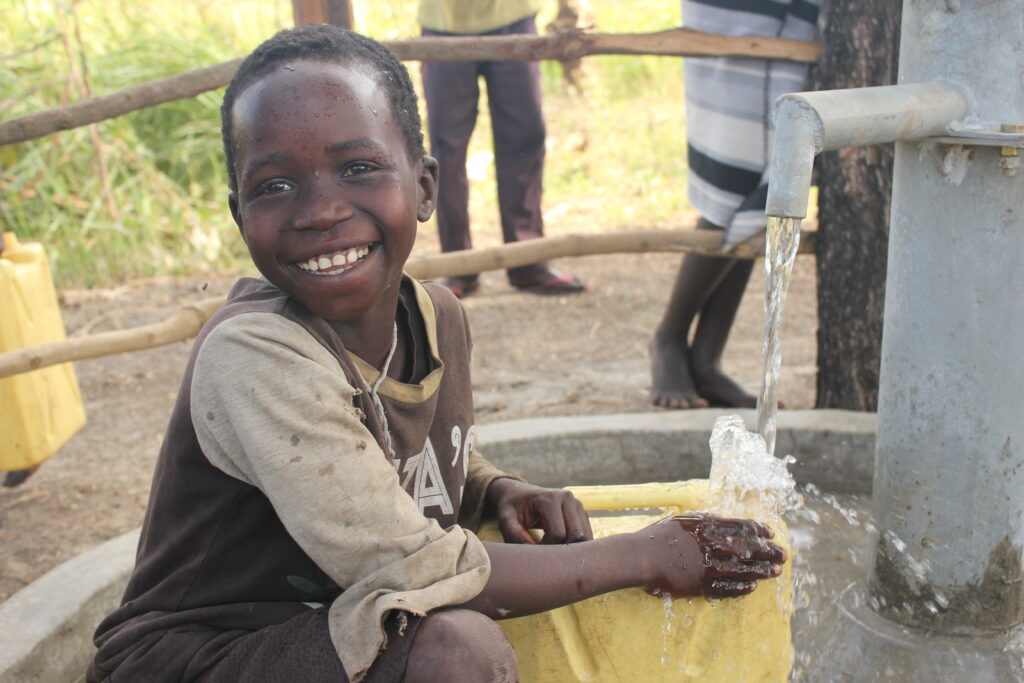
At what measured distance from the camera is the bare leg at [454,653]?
1217mm

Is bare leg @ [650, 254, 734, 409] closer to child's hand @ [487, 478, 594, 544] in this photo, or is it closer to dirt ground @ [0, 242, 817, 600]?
dirt ground @ [0, 242, 817, 600]

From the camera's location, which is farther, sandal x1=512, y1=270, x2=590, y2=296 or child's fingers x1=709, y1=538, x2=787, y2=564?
sandal x1=512, y1=270, x2=590, y2=296

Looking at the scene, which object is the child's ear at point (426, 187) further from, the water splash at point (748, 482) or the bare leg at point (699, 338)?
the bare leg at point (699, 338)

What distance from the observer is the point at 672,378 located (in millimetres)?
3104

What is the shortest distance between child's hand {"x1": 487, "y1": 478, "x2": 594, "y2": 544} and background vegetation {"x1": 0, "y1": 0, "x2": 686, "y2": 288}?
3.66 metres

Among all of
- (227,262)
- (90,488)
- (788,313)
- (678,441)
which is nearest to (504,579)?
(678,441)

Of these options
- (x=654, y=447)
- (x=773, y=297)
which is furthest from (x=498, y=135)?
(x=773, y=297)

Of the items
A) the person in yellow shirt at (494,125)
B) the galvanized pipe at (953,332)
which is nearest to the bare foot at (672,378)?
the galvanized pipe at (953,332)

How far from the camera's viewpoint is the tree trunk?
254cm

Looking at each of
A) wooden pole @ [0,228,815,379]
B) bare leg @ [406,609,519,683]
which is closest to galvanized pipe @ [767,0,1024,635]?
bare leg @ [406,609,519,683]

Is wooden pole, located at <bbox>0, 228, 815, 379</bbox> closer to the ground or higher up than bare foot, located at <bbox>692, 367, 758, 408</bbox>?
higher up

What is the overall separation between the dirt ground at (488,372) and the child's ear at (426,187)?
128cm

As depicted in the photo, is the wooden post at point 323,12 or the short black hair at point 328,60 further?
the wooden post at point 323,12

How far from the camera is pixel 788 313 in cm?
427
